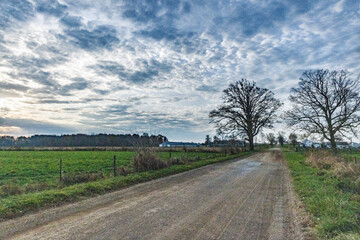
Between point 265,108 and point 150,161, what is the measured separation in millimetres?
33819

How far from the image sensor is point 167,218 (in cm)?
573

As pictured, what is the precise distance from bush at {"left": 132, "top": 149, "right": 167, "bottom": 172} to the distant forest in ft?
2.24

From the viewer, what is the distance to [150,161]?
14969mm

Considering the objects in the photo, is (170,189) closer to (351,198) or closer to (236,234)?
(236,234)

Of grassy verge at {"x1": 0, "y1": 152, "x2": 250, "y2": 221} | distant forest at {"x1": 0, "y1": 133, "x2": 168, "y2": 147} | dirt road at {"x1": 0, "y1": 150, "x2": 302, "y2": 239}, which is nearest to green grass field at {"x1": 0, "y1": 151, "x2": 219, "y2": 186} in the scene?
distant forest at {"x1": 0, "y1": 133, "x2": 168, "y2": 147}

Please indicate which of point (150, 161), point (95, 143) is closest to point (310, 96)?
point (150, 161)

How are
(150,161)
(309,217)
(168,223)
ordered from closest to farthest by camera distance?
(168,223) < (309,217) < (150,161)

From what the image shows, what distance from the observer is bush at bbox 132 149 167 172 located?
1444 centimetres

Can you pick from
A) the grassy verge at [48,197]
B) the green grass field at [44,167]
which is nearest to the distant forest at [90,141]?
the green grass field at [44,167]

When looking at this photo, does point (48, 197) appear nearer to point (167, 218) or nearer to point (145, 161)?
point (167, 218)

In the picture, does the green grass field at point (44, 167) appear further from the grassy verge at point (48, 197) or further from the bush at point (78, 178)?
the grassy verge at point (48, 197)

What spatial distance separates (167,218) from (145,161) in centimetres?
920

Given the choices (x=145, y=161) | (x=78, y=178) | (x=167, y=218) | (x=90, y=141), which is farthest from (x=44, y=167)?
(x=90, y=141)

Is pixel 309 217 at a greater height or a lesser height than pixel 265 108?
lesser
